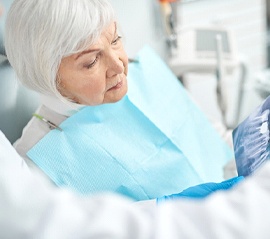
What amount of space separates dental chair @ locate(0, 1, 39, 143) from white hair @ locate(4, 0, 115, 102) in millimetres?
197

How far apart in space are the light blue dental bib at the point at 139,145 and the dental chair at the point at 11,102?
18cm

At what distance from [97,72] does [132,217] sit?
689 mm

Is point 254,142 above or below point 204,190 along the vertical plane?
above

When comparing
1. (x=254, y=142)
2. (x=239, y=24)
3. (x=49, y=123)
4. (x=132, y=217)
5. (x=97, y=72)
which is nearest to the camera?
(x=132, y=217)

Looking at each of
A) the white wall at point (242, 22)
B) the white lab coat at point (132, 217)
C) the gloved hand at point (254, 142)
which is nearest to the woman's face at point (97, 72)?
the gloved hand at point (254, 142)

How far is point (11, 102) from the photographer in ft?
5.05

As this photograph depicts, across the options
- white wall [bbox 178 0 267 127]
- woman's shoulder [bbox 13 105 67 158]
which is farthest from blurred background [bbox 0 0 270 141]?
woman's shoulder [bbox 13 105 67 158]

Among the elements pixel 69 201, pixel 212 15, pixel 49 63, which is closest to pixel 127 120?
pixel 49 63

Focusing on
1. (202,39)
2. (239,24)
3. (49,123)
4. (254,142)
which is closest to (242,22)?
(239,24)

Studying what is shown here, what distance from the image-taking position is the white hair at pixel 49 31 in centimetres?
122

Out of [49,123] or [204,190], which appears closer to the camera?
[204,190]

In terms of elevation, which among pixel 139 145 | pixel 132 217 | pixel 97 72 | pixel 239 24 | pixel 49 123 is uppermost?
pixel 132 217

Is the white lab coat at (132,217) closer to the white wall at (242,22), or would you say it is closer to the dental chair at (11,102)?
the dental chair at (11,102)

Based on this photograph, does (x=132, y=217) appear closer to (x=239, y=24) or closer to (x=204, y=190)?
(x=204, y=190)
